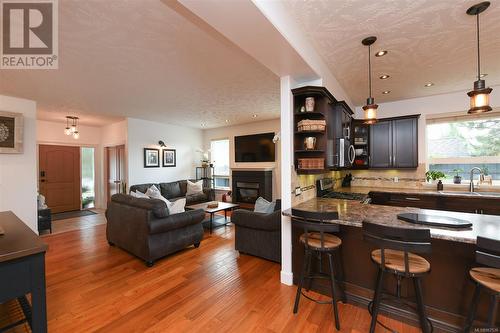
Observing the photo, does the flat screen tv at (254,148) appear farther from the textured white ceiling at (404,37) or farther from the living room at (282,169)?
the textured white ceiling at (404,37)

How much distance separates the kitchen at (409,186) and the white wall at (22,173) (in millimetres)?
4916

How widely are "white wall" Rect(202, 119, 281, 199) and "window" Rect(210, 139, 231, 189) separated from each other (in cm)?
23

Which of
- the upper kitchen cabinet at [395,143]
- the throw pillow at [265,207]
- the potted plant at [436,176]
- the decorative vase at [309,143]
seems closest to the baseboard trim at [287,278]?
the throw pillow at [265,207]

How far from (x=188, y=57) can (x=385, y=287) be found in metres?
3.26

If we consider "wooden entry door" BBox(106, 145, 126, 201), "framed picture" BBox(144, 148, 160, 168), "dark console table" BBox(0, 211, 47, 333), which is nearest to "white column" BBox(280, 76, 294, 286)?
"dark console table" BBox(0, 211, 47, 333)

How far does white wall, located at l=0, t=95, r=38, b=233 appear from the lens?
12.6ft

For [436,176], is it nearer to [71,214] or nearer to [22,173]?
[22,173]

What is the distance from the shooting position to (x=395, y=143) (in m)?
4.28

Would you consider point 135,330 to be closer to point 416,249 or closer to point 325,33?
point 416,249

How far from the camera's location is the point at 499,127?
3.71m

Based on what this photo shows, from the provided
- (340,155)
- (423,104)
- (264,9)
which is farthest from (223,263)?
(423,104)

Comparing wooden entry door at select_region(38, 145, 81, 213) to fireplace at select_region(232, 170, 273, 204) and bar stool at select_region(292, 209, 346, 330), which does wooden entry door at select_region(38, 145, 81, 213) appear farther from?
bar stool at select_region(292, 209, 346, 330)

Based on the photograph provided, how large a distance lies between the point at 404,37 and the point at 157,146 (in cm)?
618

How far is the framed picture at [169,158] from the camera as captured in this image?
265 inches
